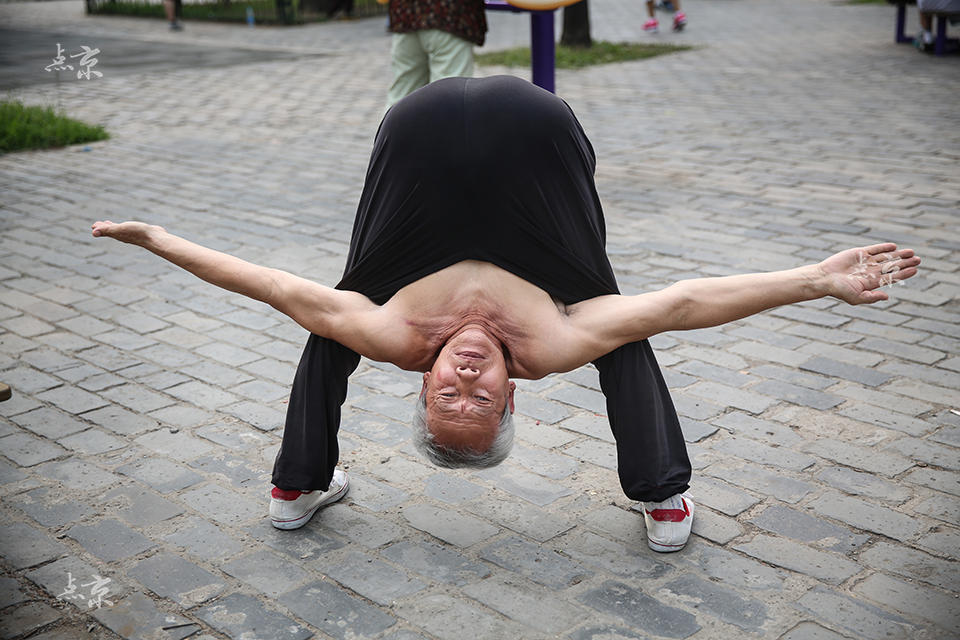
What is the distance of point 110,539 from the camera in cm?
321

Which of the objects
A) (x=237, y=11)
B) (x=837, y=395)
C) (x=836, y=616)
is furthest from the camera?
(x=237, y=11)

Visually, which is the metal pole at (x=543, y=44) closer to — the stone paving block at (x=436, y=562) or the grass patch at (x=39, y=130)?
the stone paving block at (x=436, y=562)

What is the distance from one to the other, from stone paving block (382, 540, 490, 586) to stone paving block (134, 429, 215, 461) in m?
1.05

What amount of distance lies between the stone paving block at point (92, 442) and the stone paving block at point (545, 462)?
5.24ft

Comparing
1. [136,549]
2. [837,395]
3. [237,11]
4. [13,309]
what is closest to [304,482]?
[136,549]

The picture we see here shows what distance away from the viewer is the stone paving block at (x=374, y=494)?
11.4ft

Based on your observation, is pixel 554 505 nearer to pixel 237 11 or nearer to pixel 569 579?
pixel 569 579

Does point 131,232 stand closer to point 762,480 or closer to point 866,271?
point 866,271

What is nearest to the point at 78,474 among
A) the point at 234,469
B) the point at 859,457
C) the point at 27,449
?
the point at 27,449

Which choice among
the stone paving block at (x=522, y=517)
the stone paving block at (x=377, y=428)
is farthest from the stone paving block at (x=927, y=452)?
the stone paving block at (x=377, y=428)

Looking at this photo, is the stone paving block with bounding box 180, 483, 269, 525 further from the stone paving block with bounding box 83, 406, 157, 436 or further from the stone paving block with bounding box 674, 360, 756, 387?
the stone paving block with bounding box 674, 360, 756, 387

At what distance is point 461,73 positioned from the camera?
7191 millimetres

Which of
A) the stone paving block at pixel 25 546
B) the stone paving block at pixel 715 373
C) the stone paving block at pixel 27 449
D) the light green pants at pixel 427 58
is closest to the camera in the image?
the stone paving block at pixel 25 546

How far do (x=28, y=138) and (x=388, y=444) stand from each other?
732cm
